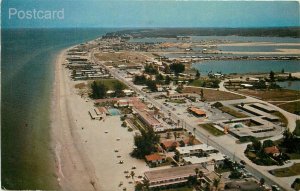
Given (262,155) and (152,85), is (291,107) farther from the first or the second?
(152,85)

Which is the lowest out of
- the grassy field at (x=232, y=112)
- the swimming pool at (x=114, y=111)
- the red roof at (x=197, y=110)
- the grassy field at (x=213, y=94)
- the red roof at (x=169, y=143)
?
the red roof at (x=169, y=143)

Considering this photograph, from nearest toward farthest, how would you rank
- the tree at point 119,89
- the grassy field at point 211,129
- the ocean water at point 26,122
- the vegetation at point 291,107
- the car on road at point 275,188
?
the car on road at point 275,188 < the ocean water at point 26,122 < the vegetation at point 291,107 < the grassy field at point 211,129 < the tree at point 119,89

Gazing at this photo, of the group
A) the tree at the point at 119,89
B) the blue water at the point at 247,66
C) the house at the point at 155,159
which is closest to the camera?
the house at the point at 155,159

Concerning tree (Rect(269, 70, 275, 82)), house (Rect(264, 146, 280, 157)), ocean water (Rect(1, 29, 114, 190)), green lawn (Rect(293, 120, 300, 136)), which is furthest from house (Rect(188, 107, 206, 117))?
ocean water (Rect(1, 29, 114, 190))

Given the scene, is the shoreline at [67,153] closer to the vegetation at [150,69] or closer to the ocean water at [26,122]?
the ocean water at [26,122]

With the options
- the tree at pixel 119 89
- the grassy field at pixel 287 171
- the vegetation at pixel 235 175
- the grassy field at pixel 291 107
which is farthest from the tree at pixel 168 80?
the grassy field at pixel 287 171

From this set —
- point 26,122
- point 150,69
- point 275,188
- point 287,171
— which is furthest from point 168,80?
point 275,188

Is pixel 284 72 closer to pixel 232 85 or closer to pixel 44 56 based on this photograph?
pixel 232 85
